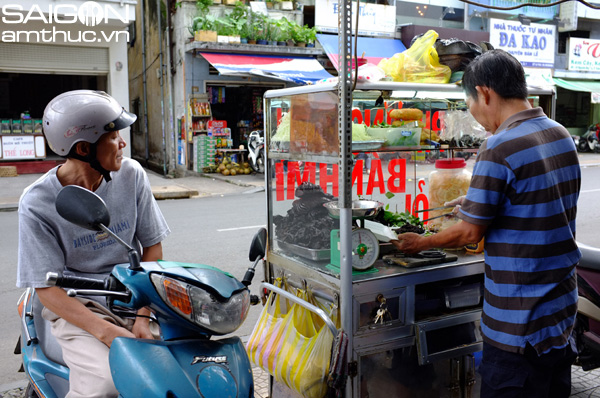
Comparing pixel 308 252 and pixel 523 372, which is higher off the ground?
pixel 308 252

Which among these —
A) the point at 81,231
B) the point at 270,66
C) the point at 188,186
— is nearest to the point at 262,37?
the point at 270,66

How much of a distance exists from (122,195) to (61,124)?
426 millimetres

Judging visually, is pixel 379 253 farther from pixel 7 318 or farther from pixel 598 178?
pixel 598 178

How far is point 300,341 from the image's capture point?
2541 millimetres

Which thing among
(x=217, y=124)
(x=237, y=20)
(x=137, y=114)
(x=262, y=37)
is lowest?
(x=217, y=124)

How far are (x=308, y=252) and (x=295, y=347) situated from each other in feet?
Answer: 1.60

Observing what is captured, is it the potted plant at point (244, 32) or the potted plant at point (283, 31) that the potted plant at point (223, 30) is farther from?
the potted plant at point (283, 31)

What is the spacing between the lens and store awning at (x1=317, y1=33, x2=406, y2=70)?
15297 mm

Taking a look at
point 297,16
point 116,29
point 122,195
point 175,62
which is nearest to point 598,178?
point 297,16

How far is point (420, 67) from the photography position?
110 inches

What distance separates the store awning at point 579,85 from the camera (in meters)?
19.6

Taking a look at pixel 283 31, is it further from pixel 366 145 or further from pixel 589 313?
pixel 589 313

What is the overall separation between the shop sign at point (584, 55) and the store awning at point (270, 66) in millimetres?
10803

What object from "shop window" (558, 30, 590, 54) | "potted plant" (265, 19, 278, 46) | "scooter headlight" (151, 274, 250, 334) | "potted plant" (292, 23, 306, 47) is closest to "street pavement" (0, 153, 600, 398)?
"potted plant" (265, 19, 278, 46)
